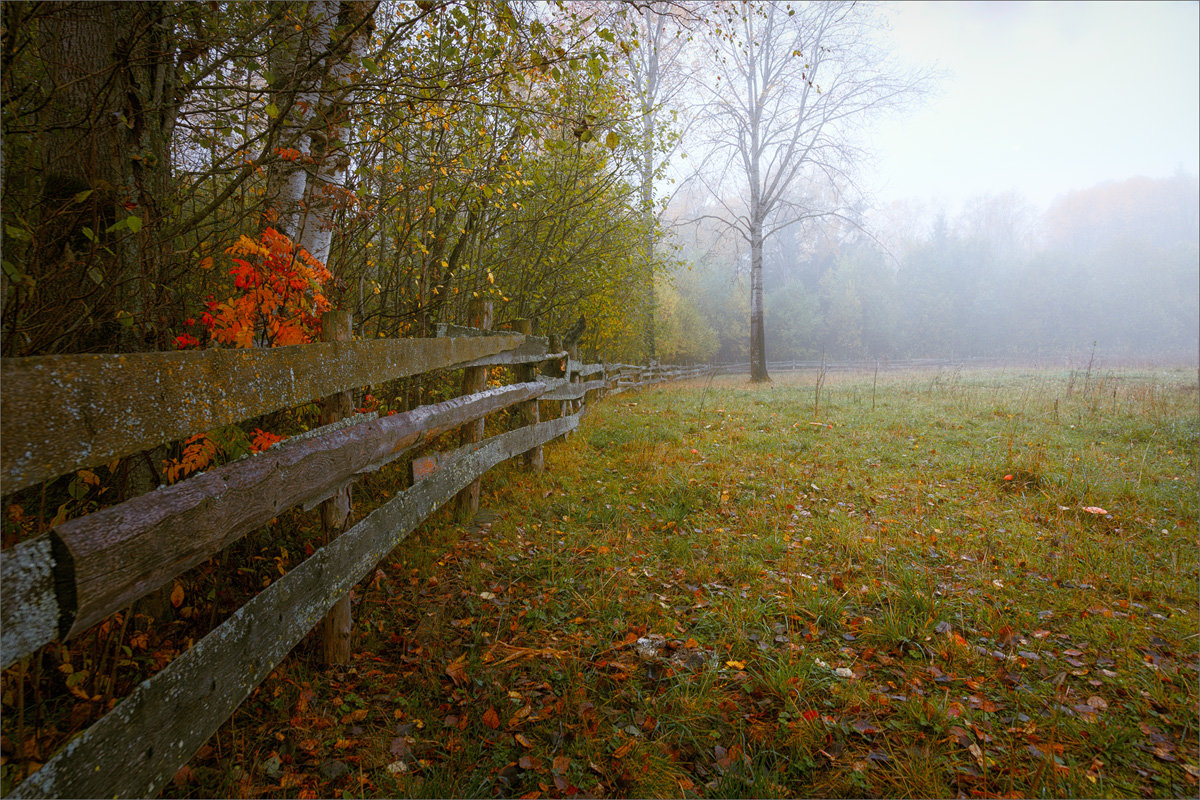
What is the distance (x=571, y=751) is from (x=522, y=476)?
→ 11.7 feet

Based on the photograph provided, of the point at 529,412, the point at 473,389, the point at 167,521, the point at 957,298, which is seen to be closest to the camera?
the point at 167,521

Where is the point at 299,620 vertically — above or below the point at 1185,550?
above

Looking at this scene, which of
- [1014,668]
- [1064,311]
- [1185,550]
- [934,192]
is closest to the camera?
[1014,668]

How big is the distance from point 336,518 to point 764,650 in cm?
240

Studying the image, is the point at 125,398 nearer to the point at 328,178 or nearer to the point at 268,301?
the point at 268,301

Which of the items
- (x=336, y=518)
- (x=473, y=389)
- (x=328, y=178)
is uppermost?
(x=328, y=178)

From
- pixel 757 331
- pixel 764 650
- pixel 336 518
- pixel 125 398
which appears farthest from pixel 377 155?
pixel 757 331

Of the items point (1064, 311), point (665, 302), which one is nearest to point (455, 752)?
point (665, 302)

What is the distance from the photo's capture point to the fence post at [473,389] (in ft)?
14.5

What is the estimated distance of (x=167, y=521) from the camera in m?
1.41

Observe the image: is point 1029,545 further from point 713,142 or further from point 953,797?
point 713,142

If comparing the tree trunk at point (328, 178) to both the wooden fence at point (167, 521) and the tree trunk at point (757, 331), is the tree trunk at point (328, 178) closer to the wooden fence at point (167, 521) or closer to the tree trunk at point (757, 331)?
the wooden fence at point (167, 521)

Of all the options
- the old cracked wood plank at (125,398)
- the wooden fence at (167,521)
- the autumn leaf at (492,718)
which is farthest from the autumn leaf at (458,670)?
the old cracked wood plank at (125,398)

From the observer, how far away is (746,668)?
111 inches
